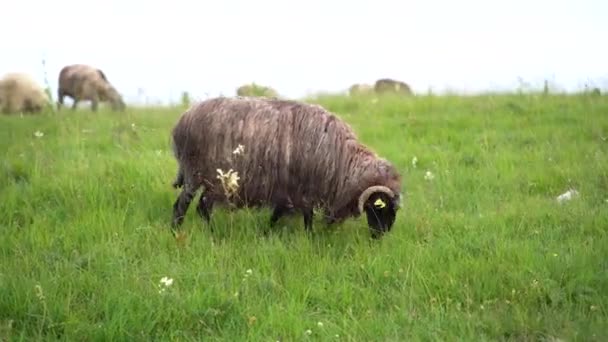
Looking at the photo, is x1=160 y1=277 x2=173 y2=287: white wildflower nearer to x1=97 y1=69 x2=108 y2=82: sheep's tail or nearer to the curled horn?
the curled horn

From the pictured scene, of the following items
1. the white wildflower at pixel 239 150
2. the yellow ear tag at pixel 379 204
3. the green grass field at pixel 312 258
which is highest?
the white wildflower at pixel 239 150

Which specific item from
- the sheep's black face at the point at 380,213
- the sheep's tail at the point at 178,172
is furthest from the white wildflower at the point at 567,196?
the sheep's tail at the point at 178,172

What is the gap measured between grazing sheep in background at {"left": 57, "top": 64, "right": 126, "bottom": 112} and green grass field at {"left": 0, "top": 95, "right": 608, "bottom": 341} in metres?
5.58

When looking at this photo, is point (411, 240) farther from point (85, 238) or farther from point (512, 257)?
point (85, 238)

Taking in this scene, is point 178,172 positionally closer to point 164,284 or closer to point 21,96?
point 164,284

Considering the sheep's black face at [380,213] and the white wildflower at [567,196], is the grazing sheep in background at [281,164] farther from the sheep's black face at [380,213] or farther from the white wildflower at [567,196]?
the white wildflower at [567,196]

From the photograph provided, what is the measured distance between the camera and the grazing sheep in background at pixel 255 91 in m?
14.1

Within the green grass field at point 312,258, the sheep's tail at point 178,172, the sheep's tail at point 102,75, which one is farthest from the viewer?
the sheep's tail at point 102,75

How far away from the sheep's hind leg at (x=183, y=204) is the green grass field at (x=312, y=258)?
154 mm

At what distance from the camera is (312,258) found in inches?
235

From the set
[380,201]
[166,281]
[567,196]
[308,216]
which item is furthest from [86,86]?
[166,281]

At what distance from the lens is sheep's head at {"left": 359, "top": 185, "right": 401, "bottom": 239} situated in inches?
265

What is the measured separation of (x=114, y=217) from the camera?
6801mm

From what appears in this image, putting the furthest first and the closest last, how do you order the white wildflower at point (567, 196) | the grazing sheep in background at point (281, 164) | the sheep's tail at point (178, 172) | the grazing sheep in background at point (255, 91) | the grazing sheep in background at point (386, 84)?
the grazing sheep in background at point (386, 84), the grazing sheep in background at point (255, 91), the white wildflower at point (567, 196), the sheep's tail at point (178, 172), the grazing sheep in background at point (281, 164)
